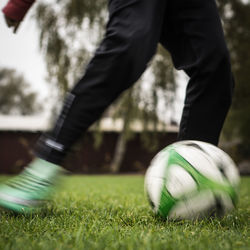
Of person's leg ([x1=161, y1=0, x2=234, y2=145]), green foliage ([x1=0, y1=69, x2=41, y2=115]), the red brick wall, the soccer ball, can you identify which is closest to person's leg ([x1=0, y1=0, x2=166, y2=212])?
person's leg ([x1=161, y1=0, x2=234, y2=145])

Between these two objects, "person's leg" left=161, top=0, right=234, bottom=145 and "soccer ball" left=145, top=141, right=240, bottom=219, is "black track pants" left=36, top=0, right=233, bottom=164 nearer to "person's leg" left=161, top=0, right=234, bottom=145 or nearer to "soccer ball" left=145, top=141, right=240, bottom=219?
"person's leg" left=161, top=0, right=234, bottom=145

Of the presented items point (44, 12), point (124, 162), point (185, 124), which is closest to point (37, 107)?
point (124, 162)

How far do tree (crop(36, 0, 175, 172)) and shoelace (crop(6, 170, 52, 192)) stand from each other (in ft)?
→ 34.6

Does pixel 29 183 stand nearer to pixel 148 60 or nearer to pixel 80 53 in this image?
pixel 148 60

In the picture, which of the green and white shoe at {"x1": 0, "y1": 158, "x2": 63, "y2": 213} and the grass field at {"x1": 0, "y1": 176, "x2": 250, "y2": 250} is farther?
the green and white shoe at {"x1": 0, "y1": 158, "x2": 63, "y2": 213}

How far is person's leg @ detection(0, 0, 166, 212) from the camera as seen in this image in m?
1.21

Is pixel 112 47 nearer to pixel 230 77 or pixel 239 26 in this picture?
pixel 230 77

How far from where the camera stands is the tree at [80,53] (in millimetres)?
11258

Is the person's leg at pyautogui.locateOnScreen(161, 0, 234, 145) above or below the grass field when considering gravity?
above

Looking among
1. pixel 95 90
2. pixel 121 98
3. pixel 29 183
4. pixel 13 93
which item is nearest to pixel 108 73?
pixel 95 90

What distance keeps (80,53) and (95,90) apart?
36.5 ft

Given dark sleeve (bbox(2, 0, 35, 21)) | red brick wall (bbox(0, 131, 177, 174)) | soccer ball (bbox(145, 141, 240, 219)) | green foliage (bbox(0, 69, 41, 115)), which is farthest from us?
green foliage (bbox(0, 69, 41, 115))

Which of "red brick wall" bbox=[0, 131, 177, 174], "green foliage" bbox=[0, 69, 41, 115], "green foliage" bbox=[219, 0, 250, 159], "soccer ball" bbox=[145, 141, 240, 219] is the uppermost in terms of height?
"soccer ball" bbox=[145, 141, 240, 219]

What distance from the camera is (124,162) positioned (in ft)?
56.6
